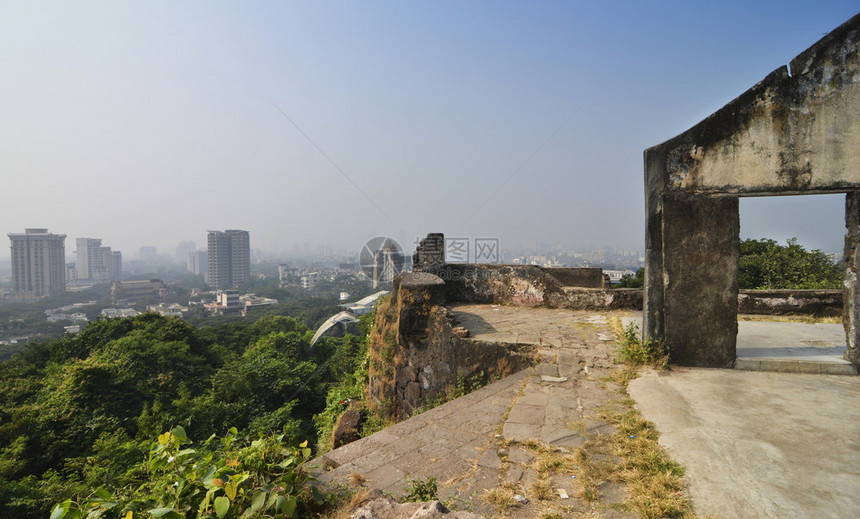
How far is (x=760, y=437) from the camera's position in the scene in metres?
2.86

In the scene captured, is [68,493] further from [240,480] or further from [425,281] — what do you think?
[240,480]

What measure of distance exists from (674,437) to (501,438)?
1232 mm

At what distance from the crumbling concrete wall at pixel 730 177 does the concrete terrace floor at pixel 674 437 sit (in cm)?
62

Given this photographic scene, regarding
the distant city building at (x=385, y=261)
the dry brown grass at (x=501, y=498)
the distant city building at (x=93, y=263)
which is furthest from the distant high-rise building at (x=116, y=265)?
the dry brown grass at (x=501, y=498)

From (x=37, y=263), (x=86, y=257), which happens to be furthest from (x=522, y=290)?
(x=86, y=257)

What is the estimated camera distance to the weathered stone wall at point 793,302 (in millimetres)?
7148

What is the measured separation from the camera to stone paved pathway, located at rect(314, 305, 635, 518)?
2.49 m

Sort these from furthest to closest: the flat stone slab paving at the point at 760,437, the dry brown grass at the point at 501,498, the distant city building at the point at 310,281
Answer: the distant city building at the point at 310,281, the dry brown grass at the point at 501,498, the flat stone slab paving at the point at 760,437

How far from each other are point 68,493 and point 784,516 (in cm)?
1158

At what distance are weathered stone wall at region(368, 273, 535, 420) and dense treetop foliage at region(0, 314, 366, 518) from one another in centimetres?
203

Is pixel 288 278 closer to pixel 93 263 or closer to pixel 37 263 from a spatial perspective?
pixel 37 263

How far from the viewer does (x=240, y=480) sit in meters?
1.77

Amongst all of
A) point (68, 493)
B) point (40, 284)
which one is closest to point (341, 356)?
point (68, 493)

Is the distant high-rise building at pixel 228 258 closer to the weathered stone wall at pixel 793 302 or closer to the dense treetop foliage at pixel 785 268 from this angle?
the dense treetop foliage at pixel 785 268
